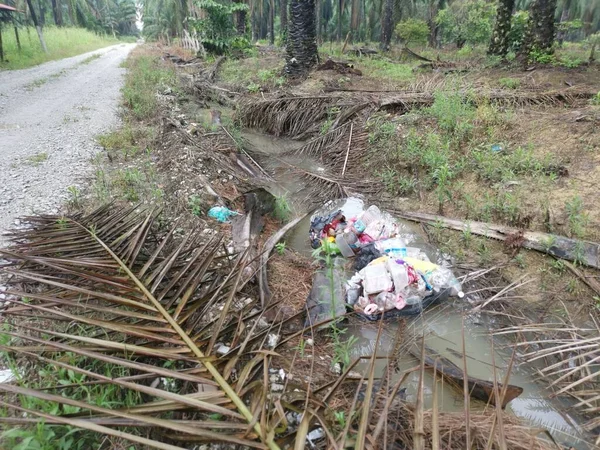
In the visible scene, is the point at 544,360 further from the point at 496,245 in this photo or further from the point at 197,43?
the point at 197,43

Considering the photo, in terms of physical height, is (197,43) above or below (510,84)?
above

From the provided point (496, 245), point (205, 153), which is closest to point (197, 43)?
point (205, 153)

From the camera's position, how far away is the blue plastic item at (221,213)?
145 inches

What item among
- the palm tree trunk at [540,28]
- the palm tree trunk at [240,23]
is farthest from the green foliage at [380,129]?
the palm tree trunk at [240,23]

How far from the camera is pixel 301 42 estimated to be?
9.27 metres

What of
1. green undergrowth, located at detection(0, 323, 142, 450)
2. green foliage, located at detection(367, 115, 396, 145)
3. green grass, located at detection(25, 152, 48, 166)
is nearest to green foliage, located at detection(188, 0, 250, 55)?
green foliage, located at detection(367, 115, 396, 145)

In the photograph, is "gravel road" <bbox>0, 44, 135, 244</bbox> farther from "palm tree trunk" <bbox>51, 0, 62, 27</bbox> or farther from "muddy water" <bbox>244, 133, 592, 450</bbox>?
"palm tree trunk" <bbox>51, 0, 62, 27</bbox>

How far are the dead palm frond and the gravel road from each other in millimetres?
1443

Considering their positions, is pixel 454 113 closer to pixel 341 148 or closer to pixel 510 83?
pixel 341 148

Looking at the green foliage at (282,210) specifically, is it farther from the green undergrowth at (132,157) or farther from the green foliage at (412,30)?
the green foliage at (412,30)

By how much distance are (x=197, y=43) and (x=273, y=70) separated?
7.65 meters

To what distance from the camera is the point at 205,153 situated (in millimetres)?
5012

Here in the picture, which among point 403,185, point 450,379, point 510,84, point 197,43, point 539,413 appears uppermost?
point 197,43

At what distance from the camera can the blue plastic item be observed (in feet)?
12.1
